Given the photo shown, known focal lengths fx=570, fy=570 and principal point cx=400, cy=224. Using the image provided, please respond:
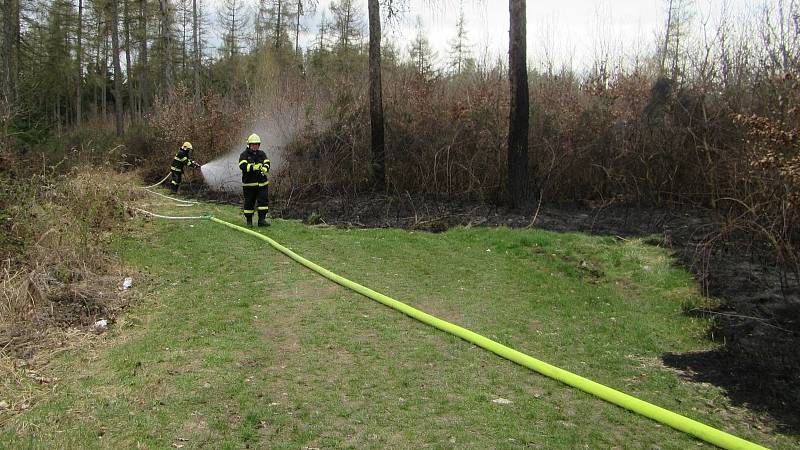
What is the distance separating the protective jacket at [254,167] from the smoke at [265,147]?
14.1 feet

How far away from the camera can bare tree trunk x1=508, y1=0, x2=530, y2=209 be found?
10344 millimetres

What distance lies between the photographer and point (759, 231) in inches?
222

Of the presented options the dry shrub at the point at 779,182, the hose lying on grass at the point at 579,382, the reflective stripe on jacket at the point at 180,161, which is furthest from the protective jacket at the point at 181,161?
the dry shrub at the point at 779,182

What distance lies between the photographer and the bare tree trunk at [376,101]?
42.4 ft

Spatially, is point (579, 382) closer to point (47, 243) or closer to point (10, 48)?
point (47, 243)

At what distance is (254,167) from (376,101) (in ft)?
13.0

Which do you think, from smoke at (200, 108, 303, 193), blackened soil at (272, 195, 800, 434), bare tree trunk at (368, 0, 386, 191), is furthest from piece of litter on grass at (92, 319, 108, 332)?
smoke at (200, 108, 303, 193)

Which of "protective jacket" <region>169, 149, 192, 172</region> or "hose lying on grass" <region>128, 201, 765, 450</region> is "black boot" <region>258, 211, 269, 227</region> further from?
"protective jacket" <region>169, 149, 192, 172</region>

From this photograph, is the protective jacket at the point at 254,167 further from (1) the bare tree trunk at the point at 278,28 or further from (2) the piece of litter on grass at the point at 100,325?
(1) the bare tree trunk at the point at 278,28

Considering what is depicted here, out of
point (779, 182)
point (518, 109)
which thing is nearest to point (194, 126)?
point (518, 109)

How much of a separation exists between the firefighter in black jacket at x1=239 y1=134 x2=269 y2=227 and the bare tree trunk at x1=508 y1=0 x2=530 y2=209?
4.65m

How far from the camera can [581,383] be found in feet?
14.6

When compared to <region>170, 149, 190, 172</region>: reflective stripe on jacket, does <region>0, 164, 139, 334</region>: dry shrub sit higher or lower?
lower

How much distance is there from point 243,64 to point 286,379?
1388 inches
